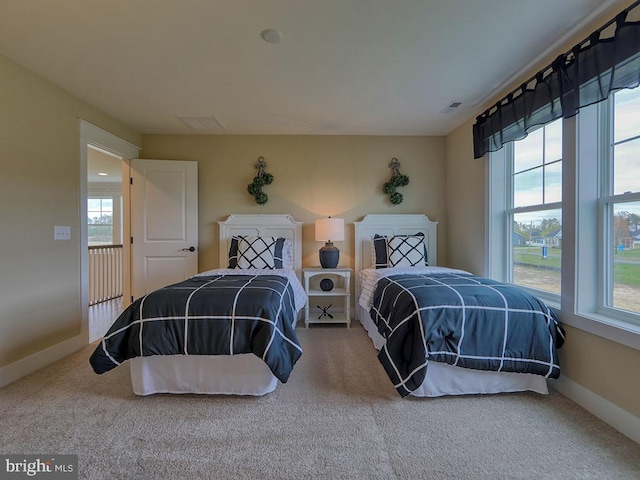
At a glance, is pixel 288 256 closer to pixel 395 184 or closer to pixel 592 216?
pixel 395 184

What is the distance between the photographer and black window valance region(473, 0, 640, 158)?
5.08ft

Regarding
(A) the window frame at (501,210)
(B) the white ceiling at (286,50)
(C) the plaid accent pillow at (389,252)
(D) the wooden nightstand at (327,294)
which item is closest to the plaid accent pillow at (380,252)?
(C) the plaid accent pillow at (389,252)

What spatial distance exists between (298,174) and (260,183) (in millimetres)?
503

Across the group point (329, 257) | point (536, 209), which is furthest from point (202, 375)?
point (536, 209)

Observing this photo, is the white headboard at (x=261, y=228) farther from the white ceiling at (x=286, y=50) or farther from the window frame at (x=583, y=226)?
the window frame at (x=583, y=226)

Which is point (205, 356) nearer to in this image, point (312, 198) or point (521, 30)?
point (312, 198)

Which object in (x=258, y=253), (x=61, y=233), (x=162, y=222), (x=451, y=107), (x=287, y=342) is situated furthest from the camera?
(x=162, y=222)

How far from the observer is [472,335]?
1863mm

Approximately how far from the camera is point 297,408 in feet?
5.95

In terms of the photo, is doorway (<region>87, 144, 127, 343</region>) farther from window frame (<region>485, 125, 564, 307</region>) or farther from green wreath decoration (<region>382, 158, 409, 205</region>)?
window frame (<region>485, 125, 564, 307</region>)

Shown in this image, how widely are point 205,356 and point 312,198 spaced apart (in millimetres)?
2385

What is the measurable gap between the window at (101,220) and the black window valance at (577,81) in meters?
7.27

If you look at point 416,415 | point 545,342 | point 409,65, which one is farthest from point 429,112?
point 416,415

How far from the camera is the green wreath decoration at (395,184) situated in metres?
3.75
